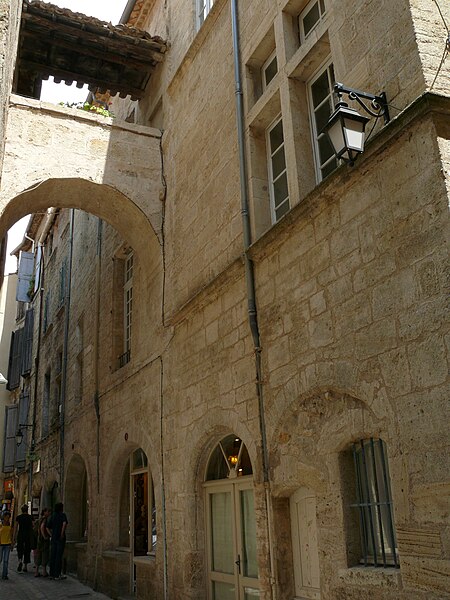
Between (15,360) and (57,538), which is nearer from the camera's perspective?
(57,538)

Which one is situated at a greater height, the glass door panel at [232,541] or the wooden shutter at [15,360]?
the wooden shutter at [15,360]

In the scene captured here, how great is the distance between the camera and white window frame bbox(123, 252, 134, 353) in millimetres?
9971

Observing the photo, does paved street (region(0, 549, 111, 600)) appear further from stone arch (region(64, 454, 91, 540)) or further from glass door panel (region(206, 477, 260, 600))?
glass door panel (region(206, 477, 260, 600))

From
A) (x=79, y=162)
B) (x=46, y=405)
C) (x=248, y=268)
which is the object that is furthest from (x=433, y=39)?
(x=46, y=405)

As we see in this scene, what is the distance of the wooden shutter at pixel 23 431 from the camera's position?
55.3ft

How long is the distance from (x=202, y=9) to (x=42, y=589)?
29.9 feet

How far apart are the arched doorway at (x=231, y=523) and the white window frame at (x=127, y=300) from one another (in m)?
3.86

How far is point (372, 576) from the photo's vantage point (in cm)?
384

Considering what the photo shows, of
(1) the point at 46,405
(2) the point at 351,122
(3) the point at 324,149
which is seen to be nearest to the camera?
(2) the point at 351,122

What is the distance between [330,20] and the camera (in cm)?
512

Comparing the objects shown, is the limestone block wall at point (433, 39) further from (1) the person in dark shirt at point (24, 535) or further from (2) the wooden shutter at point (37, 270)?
(2) the wooden shutter at point (37, 270)

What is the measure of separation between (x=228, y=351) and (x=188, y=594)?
8.44 ft

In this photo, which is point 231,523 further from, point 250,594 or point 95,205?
point 95,205

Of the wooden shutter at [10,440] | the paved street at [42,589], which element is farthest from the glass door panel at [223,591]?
the wooden shutter at [10,440]
